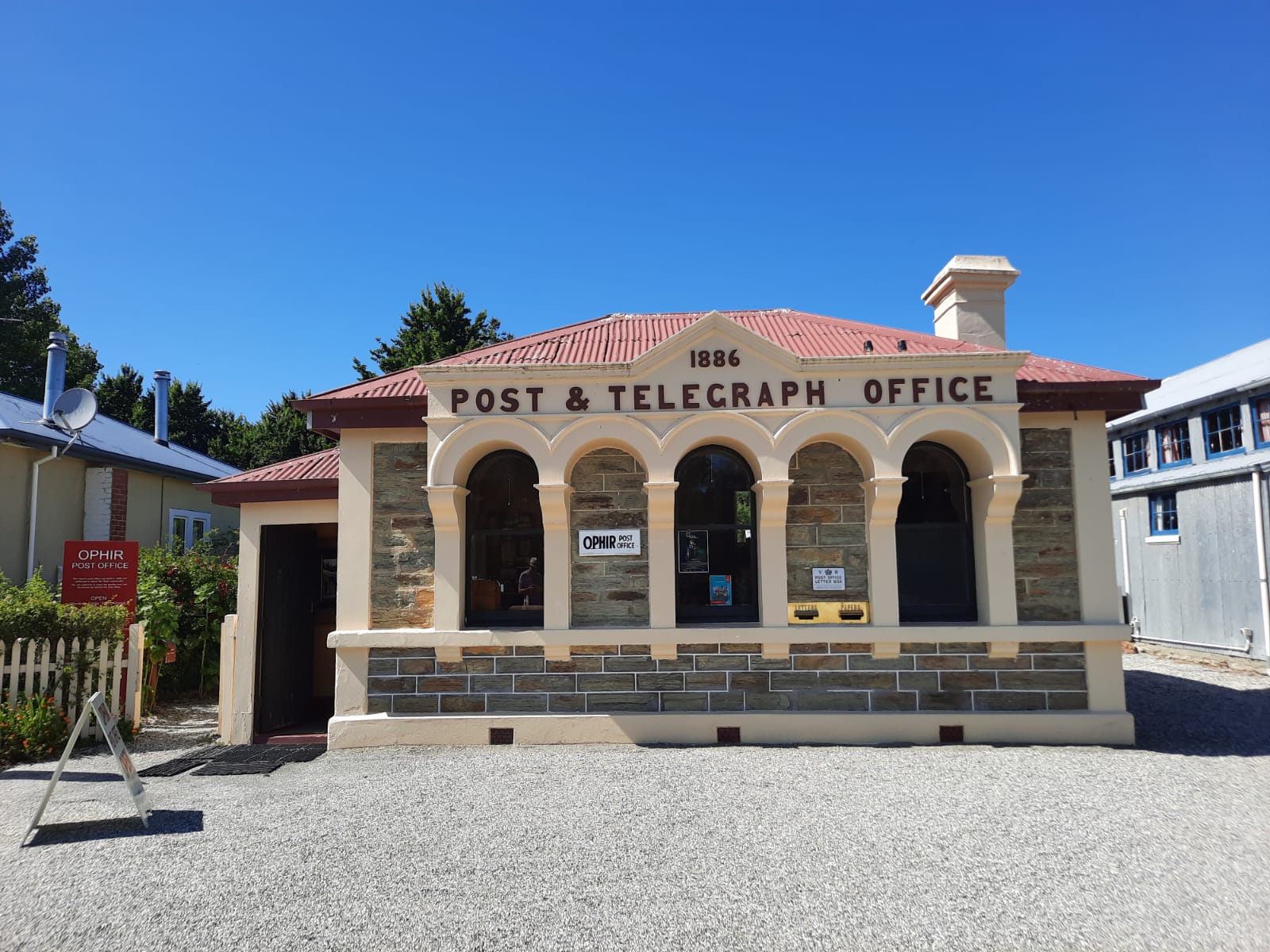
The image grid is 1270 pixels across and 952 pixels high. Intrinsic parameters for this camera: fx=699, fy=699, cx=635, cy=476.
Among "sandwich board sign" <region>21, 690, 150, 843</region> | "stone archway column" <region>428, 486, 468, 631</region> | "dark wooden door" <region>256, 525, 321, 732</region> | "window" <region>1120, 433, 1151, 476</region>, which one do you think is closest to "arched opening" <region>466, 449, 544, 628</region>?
"stone archway column" <region>428, 486, 468, 631</region>

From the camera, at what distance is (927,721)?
7211 mm

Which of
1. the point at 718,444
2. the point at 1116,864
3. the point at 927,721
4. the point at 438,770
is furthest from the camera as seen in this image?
the point at 718,444

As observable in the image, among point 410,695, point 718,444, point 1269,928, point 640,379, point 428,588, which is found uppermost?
point 640,379

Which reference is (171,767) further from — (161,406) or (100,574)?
(161,406)

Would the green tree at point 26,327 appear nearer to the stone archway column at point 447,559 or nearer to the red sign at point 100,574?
the red sign at point 100,574

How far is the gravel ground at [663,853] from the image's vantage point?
3.71 metres

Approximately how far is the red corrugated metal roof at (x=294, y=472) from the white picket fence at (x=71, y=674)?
198cm

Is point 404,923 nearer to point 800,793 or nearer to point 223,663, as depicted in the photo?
point 800,793

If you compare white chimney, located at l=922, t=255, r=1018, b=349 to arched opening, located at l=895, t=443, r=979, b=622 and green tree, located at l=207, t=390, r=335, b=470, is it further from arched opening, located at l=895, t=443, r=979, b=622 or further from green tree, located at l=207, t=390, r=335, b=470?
green tree, located at l=207, t=390, r=335, b=470

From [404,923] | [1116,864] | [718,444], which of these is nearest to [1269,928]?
[1116,864]

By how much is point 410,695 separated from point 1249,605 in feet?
47.5

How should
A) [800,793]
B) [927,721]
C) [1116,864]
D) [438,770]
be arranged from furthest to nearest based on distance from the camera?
1. [927,721]
2. [438,770]
3. [800,793]
4. [1116,864]

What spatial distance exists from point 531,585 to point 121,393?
95.1 feet

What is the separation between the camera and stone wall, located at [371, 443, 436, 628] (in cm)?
759
